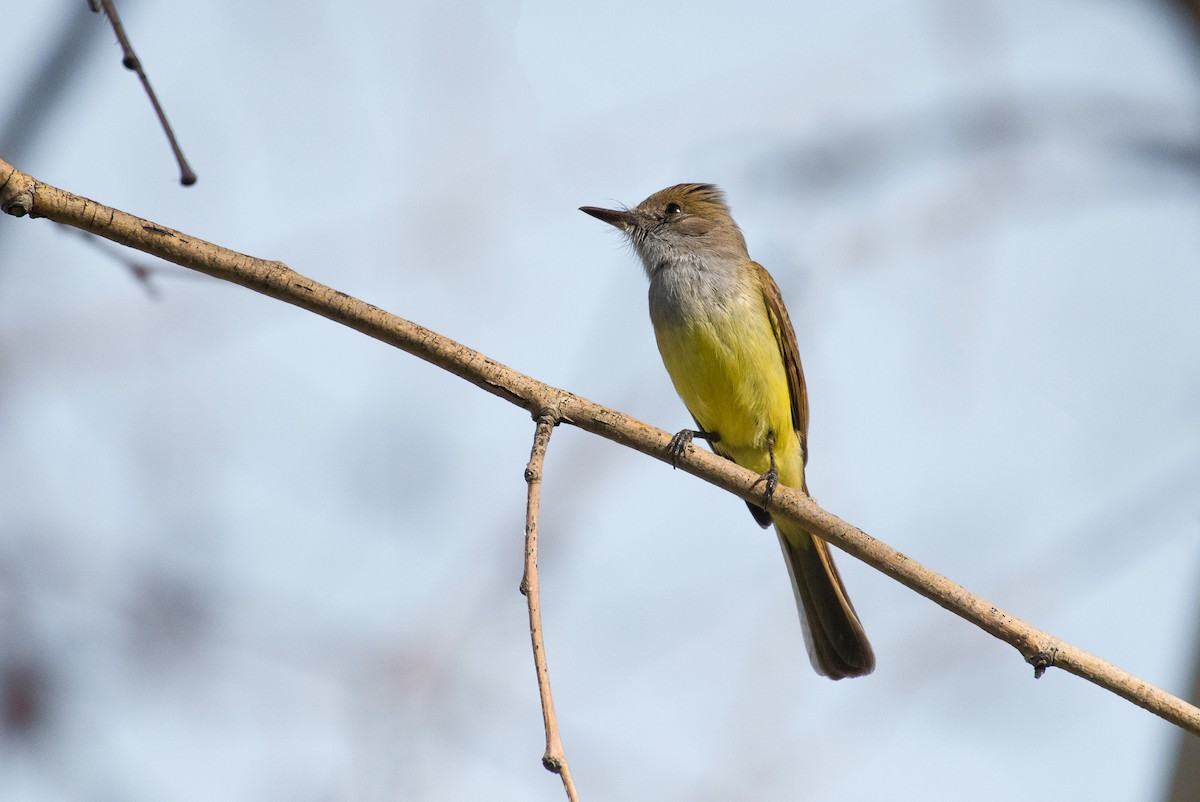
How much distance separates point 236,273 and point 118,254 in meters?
0.29

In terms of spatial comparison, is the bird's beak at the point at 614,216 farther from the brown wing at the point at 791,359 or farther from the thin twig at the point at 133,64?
the thin twig at the point at 133,64

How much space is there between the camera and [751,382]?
5508mm

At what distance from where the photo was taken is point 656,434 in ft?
11.9

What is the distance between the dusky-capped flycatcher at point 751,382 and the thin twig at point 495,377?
1547 millimetres

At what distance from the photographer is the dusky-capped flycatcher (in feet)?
18.0

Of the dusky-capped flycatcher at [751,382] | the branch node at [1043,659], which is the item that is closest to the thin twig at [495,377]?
the branch node at [1043,659]

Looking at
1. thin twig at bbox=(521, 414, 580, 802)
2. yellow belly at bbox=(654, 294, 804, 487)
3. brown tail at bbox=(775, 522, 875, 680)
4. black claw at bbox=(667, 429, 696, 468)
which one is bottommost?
thin twig at bbox=(521, 414, 580, 802)

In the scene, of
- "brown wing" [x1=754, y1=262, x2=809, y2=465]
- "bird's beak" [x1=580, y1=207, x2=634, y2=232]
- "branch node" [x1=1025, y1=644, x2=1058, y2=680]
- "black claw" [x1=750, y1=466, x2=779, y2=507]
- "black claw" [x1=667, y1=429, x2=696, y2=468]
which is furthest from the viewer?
"bird's beak" [x1=580, y1=207, x2=634, y2=232]

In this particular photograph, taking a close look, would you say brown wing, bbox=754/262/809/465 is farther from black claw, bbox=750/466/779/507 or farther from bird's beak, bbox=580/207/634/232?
black claw, bbox=750/466/779/507

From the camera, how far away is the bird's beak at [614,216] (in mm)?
6492

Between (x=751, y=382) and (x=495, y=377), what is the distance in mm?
2436

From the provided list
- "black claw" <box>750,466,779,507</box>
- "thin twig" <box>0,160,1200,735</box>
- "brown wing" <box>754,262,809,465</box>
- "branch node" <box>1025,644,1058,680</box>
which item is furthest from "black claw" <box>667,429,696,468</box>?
"brown wing" <box>754,262,809,465</box>

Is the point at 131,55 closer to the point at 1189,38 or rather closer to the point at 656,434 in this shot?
the point at 656,434

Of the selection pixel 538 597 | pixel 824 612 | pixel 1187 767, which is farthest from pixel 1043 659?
pixel 824 612
